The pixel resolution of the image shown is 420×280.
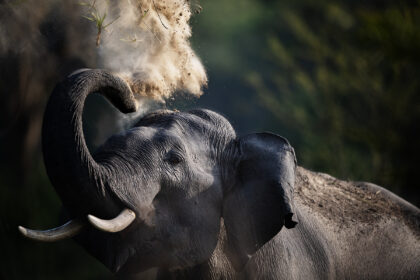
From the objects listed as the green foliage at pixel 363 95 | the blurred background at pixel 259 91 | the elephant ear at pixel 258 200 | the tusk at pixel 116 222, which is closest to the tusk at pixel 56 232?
the tusk at pixel 116 222

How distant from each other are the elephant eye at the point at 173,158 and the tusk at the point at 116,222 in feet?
0.89

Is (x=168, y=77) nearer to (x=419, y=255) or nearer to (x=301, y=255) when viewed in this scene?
(x=301, y=255)

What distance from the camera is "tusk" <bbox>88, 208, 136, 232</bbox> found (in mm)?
1822

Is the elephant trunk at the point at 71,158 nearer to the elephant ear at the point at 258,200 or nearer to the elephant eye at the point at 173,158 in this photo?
the elephant eye at the point at 173,158

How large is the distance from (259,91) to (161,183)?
27.9 feet

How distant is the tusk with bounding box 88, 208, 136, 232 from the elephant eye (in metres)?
0.27

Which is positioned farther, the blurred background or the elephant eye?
the blurred background

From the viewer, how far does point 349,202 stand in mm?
3211

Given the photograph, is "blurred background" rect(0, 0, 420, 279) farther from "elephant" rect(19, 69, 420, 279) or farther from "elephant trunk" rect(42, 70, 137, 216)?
"elephant trunk" rect(42, 70, 137, 216)

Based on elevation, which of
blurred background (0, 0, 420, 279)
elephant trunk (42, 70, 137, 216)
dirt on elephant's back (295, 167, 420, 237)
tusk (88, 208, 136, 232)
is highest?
elephant trunk (42, 70, 137, 216)

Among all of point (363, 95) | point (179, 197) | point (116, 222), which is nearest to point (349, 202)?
point (179, 197)

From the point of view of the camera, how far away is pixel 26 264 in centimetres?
464

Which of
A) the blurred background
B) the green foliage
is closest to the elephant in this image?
the blurred background

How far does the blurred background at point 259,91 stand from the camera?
374cm
